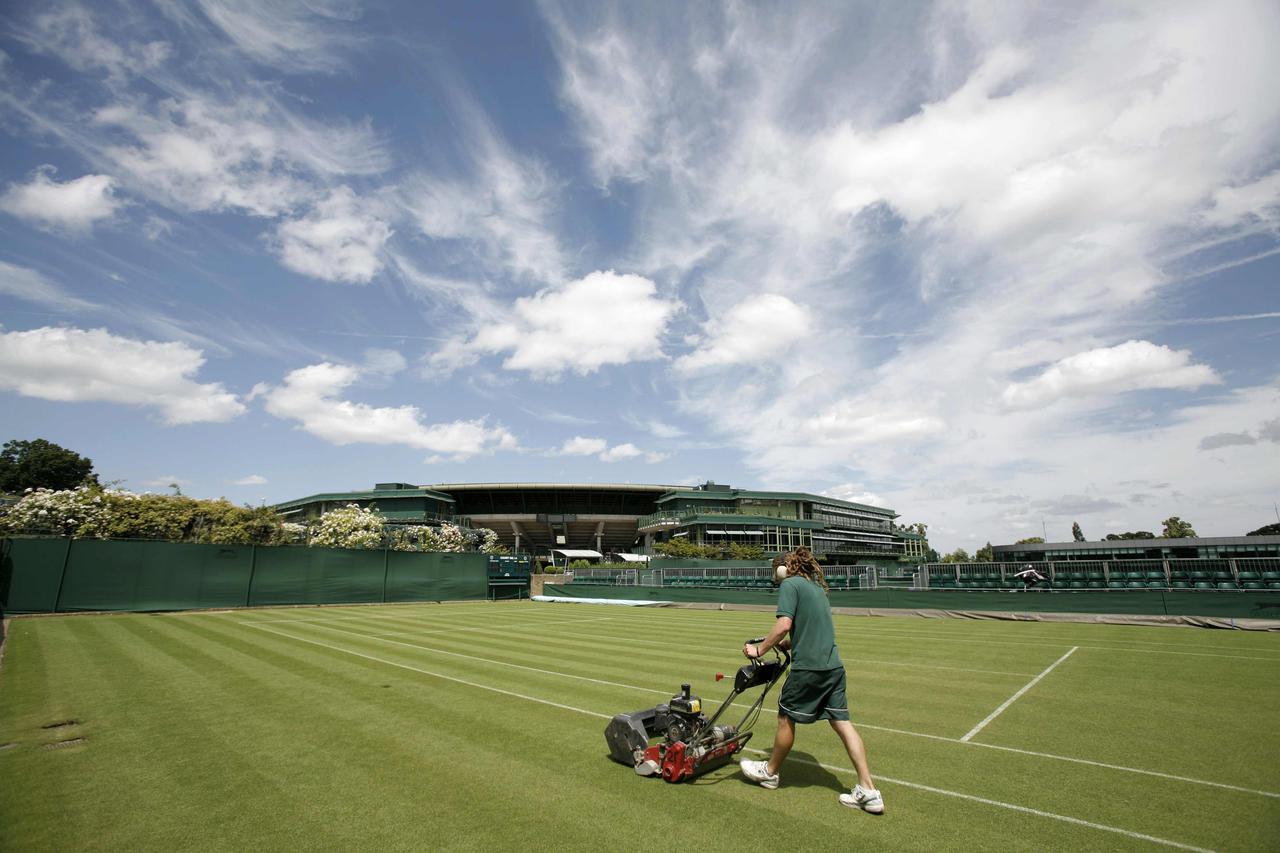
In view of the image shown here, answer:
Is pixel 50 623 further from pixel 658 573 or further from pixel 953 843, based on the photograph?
pixel 658 573

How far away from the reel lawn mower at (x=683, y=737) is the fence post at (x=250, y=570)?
29764 millimetres

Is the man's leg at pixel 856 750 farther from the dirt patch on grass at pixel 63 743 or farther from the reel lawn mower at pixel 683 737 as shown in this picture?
the dirt patch on grass at pixel 63 743

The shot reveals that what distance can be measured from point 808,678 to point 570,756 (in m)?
2.72

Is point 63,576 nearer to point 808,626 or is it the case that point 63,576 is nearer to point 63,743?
point 63,743

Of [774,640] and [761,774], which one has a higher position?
[774,640]

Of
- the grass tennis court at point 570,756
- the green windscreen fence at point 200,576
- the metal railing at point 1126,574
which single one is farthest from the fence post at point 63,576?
the metal railing at point 1126,574

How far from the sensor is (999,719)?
25.2 feet

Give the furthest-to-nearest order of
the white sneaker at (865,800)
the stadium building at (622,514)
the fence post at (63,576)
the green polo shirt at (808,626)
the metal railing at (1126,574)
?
1. the stadium building at (622,514)
2. the fence post at (63,576)
3. the metal railing at (1126,574)
4. the green polo shirt at (808,626)
5. the white sneaker at (865,800)

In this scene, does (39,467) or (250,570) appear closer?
(250,570)

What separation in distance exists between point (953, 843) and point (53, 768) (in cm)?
808

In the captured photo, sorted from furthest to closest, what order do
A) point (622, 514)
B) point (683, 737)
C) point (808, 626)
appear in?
point (622, 514), point (683, 737), point (808, 626)

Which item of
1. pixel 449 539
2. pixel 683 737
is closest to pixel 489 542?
pixel 449 539

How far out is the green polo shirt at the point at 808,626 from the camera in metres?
5.01

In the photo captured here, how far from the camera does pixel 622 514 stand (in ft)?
350
